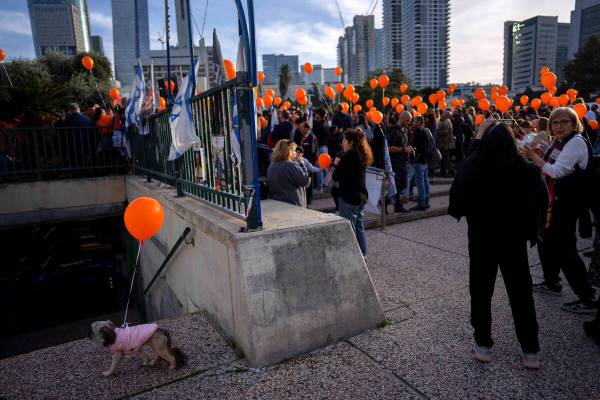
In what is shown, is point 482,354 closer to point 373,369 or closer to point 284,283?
point 373,369

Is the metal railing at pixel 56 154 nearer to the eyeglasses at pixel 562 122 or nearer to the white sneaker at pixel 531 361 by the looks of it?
the eyeglasses at pixel 562 122

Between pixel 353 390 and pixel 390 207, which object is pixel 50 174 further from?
pixel 353 390

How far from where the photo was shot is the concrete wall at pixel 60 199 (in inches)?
346

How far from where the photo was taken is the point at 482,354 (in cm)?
301

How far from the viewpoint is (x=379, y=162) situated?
7.12 metres

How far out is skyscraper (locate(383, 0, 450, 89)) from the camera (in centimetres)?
5694

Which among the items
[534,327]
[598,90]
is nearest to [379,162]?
[534,327]

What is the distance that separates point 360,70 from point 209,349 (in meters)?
82.6

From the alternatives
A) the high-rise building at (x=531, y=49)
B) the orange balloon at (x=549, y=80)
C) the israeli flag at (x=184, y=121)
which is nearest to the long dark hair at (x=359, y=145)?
the israeli flag at (x=184, y=121)

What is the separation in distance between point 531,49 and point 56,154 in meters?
141

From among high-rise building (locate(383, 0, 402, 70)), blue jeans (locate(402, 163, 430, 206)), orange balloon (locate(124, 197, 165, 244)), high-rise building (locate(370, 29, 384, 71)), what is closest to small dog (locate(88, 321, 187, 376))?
orange balloon (locate(124, 197, 165, 244))

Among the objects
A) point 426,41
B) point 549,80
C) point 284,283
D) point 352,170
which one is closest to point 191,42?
point 352,170

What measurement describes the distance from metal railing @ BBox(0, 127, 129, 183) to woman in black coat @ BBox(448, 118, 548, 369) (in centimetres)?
862

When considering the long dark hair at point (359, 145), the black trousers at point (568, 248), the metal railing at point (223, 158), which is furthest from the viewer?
the long dark hair at point (359, 145)
